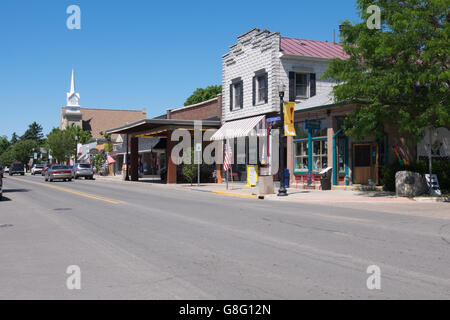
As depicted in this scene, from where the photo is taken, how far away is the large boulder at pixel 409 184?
63.3 feet

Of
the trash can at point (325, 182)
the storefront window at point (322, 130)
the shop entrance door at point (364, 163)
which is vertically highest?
the storefront window at point (322, 130)

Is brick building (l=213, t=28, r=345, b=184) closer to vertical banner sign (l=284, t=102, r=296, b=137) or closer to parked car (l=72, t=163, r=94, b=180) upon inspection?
vertical banner sign (l=284, t=102, r=296, b=137)

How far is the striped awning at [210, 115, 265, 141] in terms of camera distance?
28.4m

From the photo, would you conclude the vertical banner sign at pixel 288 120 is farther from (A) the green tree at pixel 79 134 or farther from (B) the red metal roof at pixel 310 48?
(A) the green tree at pixel 79 134

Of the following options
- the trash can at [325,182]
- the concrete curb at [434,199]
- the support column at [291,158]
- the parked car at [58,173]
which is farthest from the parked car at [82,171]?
the concrete curb at [434,199]

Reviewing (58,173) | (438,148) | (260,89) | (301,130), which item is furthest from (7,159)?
(438,148)

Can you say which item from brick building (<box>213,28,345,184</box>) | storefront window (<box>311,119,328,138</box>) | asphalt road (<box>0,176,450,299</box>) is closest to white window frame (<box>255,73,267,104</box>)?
brick building (<box>213,28,345,184</box>)

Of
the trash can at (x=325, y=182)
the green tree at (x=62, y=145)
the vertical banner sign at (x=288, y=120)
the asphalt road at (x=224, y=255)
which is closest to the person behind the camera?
the asphalt road at (x=224, y=255)

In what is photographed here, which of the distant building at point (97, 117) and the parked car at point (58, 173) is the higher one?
the distant building at point (97, 117)

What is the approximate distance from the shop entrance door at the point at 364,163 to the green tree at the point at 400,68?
15.8 ft

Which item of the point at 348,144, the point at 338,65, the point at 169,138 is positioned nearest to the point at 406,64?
the point at 338,65

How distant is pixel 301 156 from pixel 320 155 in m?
1.66

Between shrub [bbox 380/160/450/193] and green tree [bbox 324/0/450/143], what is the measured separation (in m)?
2.94

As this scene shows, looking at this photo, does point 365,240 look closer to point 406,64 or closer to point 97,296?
point 97,296
